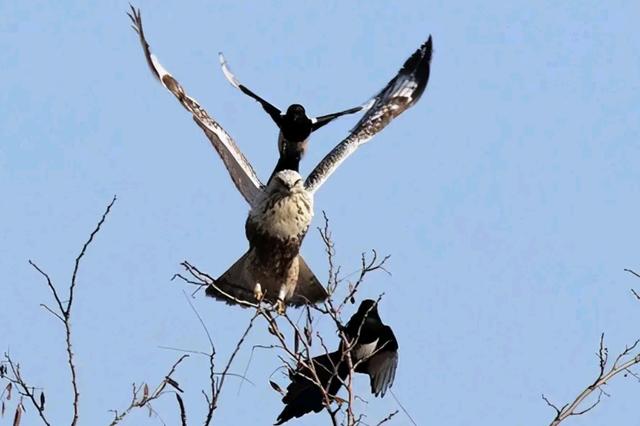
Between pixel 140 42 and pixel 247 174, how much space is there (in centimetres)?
119

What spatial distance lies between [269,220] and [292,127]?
1.59ft

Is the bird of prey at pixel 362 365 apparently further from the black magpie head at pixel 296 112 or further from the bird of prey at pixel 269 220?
the black magpie head at pixel 296 112

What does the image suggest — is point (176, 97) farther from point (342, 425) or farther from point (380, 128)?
point (342, 425)

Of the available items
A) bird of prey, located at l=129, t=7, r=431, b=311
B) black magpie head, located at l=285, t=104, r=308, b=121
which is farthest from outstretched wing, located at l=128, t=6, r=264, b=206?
black magpie head, located at l=285, t=104, r=308, b=121

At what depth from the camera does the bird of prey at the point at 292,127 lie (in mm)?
Result: 7070

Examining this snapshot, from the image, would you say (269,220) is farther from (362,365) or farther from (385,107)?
(385,107)

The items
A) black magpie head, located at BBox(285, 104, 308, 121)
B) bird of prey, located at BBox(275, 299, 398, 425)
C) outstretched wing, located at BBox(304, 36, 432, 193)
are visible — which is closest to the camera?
bird of prey, located at BBox(275, 299, 398, 425)

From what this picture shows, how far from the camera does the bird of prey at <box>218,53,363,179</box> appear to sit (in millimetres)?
7070

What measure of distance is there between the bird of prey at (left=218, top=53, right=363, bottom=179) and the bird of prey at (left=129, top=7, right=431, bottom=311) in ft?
0.24

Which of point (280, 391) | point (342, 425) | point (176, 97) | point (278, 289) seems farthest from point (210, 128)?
point (342, 425)

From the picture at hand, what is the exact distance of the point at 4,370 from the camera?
16.3 ft

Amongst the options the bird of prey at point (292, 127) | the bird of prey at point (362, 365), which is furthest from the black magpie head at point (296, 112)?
the bird of prey at point (362, 365)

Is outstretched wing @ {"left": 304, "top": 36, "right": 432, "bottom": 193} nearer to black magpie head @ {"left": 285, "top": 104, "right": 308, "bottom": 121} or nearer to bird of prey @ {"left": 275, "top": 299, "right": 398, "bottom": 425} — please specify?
black magpie head @ {"left": 285, "top": 104, "right": 308, "bottom": 121}

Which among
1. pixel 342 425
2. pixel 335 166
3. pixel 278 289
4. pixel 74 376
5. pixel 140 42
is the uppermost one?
pixel 140 42
